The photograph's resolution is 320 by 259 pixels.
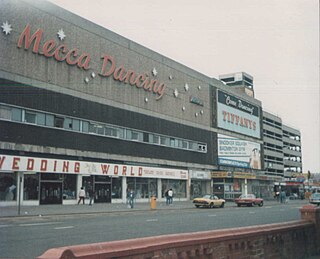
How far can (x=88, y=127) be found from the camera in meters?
39.3

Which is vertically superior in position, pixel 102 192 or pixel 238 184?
pixel 238 184

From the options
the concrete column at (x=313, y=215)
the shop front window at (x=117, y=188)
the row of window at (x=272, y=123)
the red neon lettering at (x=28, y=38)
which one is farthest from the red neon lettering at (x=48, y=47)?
the row of window at (x=272, y=123)

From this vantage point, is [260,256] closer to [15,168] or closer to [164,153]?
[15,168]

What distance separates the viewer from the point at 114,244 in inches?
218

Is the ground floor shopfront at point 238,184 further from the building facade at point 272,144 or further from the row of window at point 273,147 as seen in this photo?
the row of window at point 273,147

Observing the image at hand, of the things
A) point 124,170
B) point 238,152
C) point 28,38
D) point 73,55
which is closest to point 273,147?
point 238,152

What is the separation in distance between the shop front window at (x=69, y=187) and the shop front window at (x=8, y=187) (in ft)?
17.3

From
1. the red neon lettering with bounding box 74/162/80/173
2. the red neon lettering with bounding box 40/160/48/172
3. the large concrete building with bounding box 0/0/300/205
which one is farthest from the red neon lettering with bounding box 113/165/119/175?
the red neon lettering with bounding box 40/160/48/172

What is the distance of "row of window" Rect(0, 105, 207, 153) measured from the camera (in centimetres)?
3212

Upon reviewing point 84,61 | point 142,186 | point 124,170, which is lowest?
point 142,186

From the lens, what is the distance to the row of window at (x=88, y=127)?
32125mm

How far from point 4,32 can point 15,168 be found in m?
9.87

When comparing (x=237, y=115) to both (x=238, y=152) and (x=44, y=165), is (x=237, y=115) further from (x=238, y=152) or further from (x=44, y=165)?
(x=44, y=165)

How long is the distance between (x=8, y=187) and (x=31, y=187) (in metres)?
2.34
